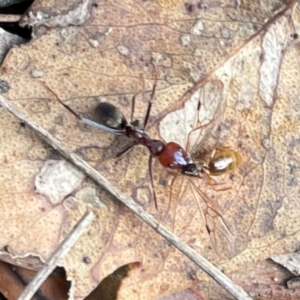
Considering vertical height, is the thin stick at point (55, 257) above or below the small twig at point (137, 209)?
below

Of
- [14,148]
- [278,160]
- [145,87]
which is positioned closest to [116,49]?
→ [145,87]

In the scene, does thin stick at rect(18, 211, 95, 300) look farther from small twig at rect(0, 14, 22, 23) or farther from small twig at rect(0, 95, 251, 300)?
small twig at rect(0, 14, 22, 23)

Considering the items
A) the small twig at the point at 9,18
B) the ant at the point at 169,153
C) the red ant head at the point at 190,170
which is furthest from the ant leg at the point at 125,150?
the small twig at the point at 9,18

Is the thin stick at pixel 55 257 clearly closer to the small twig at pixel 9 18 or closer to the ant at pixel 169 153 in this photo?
the ant at pixel 169 153

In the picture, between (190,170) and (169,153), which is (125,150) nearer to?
(169,153)

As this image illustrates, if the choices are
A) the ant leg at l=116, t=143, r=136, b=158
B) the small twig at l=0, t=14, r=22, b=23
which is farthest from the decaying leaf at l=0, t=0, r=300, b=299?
the small twig at l=0, t=14, r=22, b=23

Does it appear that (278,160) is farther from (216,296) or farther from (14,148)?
(14,148)

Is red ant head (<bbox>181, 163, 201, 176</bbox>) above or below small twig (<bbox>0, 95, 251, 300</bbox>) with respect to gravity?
above
